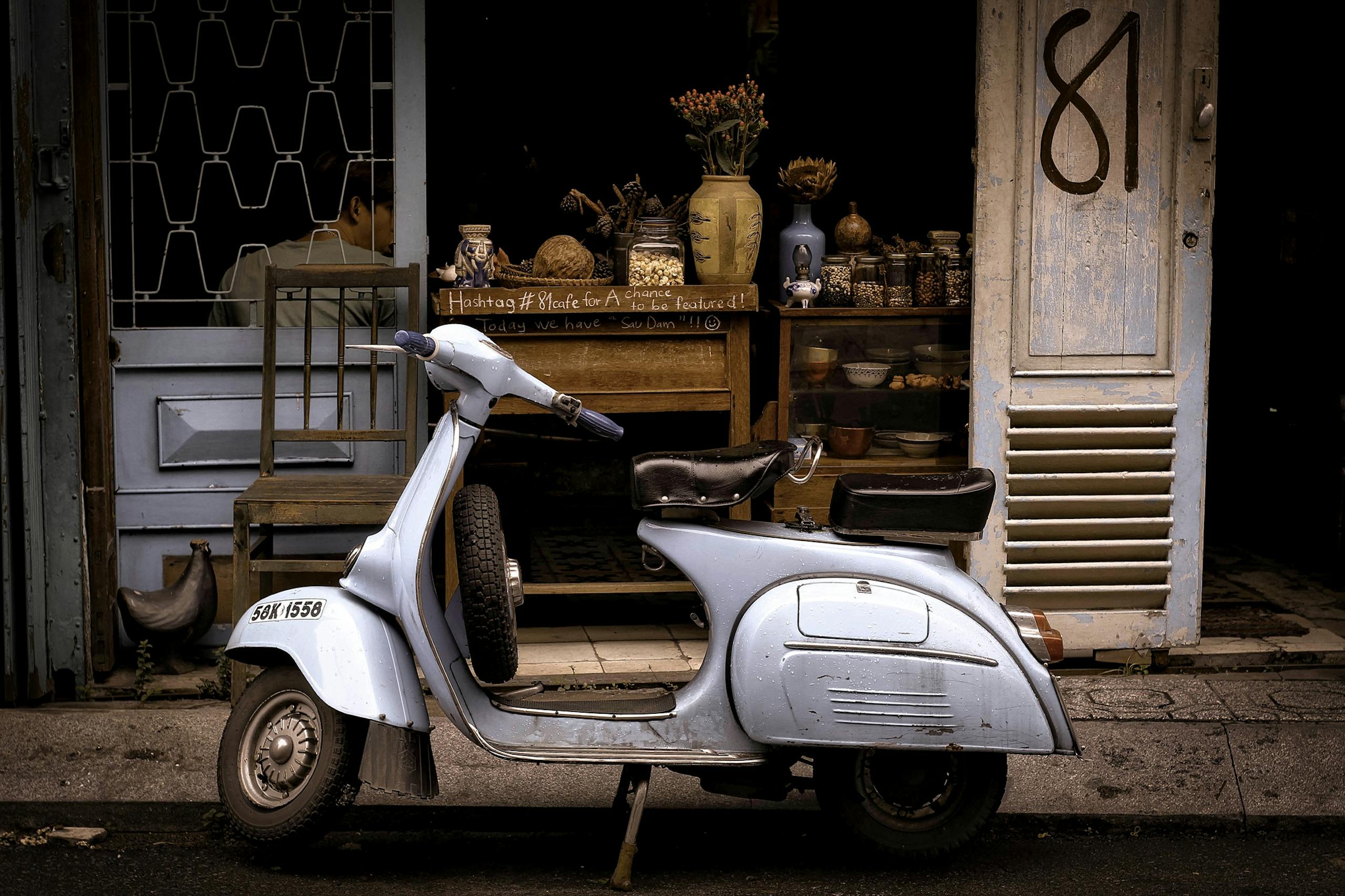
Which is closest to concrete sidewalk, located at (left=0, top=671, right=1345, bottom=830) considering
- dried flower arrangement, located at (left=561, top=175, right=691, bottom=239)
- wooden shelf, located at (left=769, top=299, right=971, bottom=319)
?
wooden shelf, located at (left=769, top=299, right=971, bottom=319)

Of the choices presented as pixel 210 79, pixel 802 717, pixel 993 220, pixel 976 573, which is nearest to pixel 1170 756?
pixel 976 573

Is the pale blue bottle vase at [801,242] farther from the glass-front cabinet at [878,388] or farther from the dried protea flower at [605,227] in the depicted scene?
the dried protea flower at [605,227]

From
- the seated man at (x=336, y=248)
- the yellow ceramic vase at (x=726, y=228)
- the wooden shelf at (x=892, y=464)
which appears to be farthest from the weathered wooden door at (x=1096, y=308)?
the seated man at (x=336, y=248)

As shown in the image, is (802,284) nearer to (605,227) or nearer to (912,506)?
(605,227)

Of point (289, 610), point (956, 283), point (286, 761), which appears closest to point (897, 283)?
point (956, 283)

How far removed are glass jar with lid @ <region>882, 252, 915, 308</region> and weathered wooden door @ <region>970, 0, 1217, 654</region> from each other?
47 centimetres

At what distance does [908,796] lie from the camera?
392cm

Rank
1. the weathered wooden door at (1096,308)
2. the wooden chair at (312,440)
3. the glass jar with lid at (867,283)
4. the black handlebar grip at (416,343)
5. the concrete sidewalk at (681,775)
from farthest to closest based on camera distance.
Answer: the glass jar with lid at (867,283), the weathered wooden door at (1096,308), the wooden chair at (312,440), the concrete sidewalk at (681,775), the black handlebar grip at (416,343)

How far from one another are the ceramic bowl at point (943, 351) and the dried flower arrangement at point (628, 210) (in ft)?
3.51

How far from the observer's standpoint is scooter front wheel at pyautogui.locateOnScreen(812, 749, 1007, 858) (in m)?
3.88

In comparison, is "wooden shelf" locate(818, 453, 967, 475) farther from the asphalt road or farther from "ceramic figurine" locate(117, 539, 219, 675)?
"ceramic figurine" locate(117, 539, 219, 675)

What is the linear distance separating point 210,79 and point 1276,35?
5.85 metres

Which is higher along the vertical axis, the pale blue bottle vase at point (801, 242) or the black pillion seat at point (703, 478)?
the pale blue bottle vase at point (801, 242)

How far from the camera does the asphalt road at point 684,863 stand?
3.86 m
